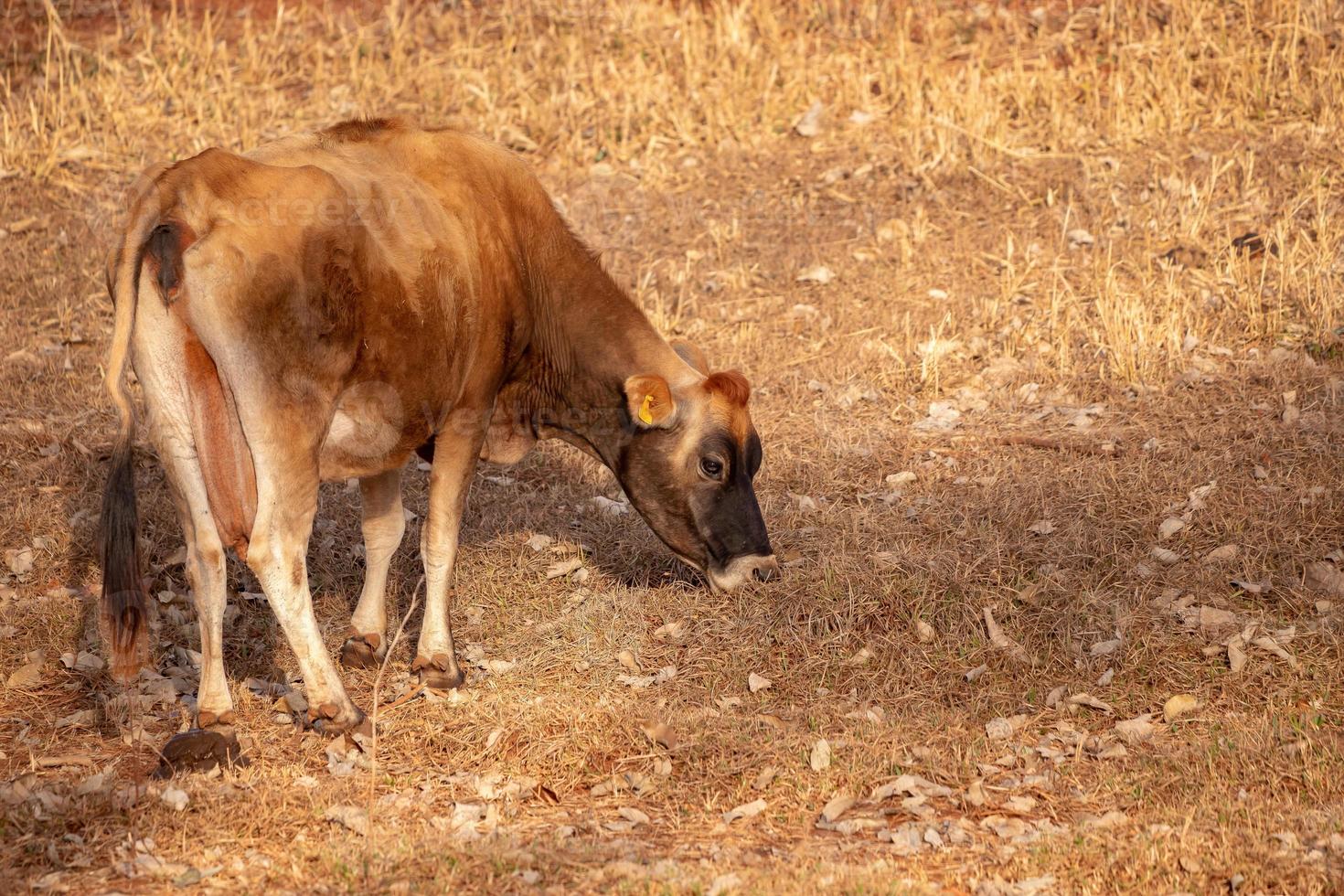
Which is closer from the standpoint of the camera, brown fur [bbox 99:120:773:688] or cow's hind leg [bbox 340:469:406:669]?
brown fur [bbox 99:120:773:688]

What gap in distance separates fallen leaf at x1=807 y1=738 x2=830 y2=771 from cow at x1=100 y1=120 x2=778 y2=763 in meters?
1.19

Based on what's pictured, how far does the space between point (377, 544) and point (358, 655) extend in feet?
1.70

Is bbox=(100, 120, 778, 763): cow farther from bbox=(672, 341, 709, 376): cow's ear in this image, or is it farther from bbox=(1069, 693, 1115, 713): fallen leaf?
bbox=(1069, 693, 1115, 713): fallen leaf

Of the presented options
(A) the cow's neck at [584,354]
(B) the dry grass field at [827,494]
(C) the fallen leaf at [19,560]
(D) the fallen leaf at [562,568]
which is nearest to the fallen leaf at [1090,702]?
→ (B) the dry grass field at [827,494]

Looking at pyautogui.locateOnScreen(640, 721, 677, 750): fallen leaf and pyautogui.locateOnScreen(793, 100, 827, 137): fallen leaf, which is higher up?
pyautogui.locateOnScreen(793, 100, 827, 137): fallen leaf

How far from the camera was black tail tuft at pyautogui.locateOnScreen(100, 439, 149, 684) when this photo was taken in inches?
209

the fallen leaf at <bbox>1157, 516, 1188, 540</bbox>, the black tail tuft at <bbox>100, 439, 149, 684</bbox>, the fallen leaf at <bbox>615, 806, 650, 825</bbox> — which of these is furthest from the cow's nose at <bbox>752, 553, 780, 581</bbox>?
the black tail tuft at <bbox>100, 439, 149, 684</bbox>

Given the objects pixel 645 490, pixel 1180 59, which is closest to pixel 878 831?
pixel 645 490

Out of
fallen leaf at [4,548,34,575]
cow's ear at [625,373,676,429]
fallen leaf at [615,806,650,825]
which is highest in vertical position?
cow's ear at [625,373,676,429]

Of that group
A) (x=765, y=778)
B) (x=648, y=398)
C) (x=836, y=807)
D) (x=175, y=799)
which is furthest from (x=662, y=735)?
(x=175, y=799)

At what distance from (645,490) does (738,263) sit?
4.24 meters

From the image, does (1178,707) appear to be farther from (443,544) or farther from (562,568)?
(443,544)

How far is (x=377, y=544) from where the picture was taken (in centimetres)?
673

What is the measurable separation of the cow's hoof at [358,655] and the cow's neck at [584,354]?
4.28ft
